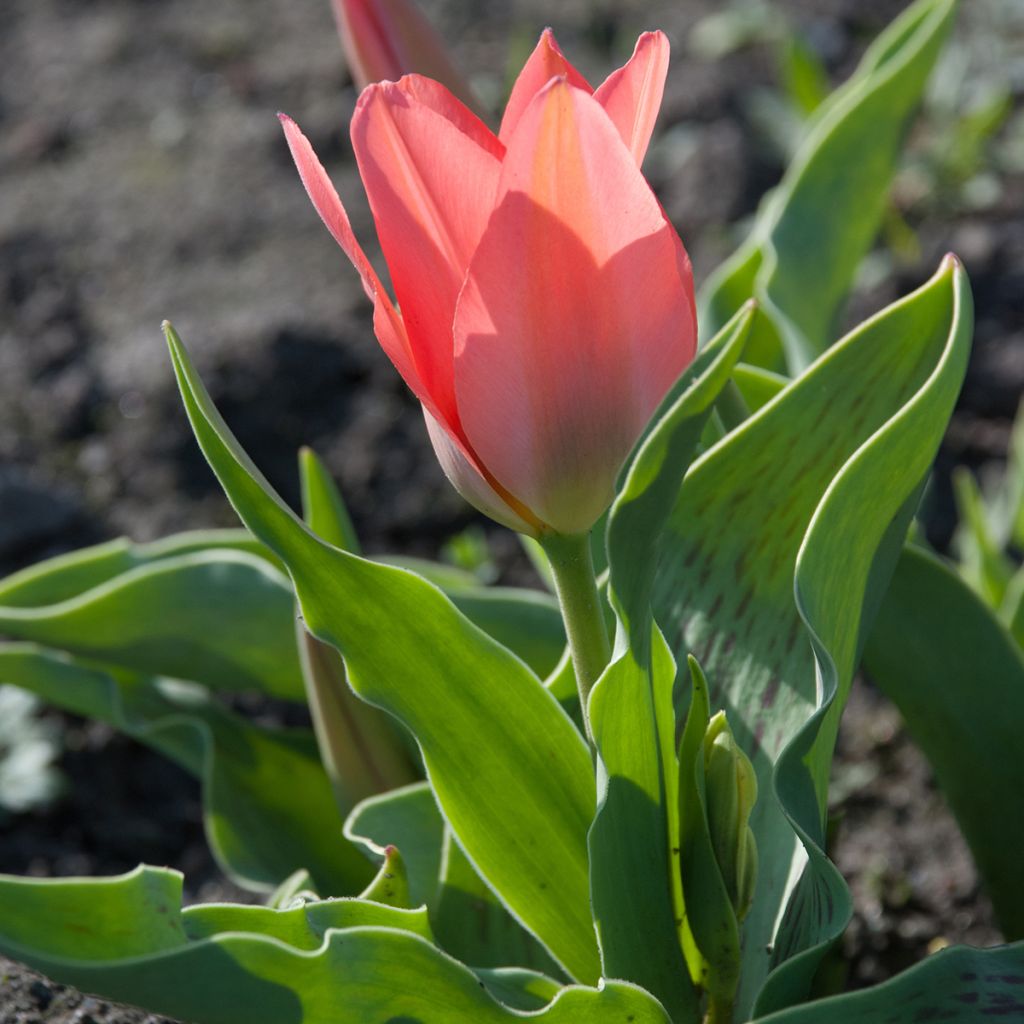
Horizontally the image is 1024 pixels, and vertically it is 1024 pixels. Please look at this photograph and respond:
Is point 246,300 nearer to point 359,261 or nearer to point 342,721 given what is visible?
point 342,721

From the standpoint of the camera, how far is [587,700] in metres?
0.74

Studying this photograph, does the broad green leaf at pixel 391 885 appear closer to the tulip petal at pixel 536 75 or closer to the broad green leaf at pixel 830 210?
the tulip petal at pixel 536 75

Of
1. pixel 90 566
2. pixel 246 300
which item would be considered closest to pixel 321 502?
pixel 90 566

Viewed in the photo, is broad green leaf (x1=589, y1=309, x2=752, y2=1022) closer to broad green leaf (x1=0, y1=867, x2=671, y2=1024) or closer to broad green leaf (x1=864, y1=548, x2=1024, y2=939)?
broad green leaf (x1=0, y1=867, x2=671, y2=1024)

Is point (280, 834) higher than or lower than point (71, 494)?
lower

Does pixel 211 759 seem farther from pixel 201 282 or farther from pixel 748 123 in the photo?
pixel 748 123

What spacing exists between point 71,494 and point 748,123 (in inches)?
57.6

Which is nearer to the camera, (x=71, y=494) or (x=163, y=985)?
(x=163, y=985)

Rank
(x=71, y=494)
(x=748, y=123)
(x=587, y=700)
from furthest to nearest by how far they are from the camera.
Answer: (x=748, y=123) < (x=71, y=494) < (x=587, y=700)

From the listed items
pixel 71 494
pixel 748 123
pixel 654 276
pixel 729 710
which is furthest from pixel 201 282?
pixel 654 276

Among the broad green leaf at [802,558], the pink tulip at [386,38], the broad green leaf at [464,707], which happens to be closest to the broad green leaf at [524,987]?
the broad green leaf at [464,707]

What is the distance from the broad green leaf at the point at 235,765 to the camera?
3.81 ft

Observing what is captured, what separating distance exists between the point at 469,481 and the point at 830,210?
675 millimetres

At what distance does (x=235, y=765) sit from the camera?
1.20 metres
